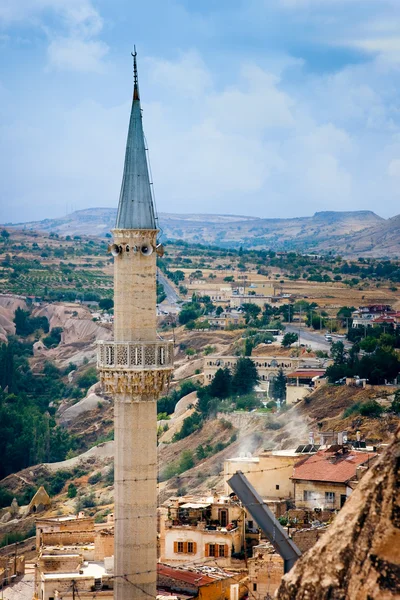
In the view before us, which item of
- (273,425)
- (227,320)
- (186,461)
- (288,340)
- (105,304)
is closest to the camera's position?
(273,425)

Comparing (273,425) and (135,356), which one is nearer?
(135,356)

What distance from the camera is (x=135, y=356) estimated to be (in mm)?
18703

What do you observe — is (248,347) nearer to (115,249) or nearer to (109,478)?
(109,478)

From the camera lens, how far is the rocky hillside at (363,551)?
6777mm

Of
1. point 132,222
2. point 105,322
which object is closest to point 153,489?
point 132,222

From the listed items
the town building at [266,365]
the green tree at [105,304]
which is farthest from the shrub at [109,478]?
the green tree at [105,304]

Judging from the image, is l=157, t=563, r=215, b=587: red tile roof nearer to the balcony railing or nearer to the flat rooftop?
the flat rooftop

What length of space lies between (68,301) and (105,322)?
19440mm

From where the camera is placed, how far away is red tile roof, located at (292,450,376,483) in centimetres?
2892

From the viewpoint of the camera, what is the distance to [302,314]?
3723 inches

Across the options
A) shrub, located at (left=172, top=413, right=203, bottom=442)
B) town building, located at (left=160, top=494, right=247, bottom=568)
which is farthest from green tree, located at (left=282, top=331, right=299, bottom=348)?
town building, located at (left=160, top=494, right=247, bottom=568)

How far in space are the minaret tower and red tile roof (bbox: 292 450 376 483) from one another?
1060 centimetres

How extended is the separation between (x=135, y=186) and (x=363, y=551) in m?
12.7

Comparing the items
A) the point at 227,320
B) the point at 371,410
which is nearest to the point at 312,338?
the point at 227,320
